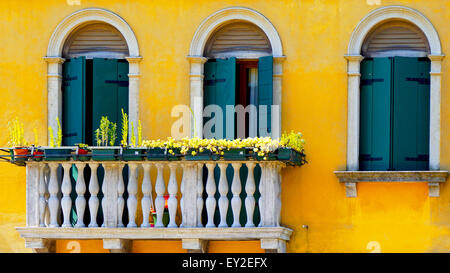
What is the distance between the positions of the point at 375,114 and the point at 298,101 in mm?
1154

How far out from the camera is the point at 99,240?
70.2 ft

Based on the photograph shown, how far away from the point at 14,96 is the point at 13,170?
3.68ft

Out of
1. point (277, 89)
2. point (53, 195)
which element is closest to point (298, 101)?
point (277, 89)

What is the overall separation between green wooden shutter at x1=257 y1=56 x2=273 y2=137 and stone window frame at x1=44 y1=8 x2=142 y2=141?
1.85m

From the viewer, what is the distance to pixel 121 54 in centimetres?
2188

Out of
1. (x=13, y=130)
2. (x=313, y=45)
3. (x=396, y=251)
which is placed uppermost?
(x=313, y=45)

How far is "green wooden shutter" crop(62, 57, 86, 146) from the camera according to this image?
2170 cm

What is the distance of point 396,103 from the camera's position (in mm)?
21250

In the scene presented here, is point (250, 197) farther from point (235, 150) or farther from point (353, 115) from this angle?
point (353, 115)

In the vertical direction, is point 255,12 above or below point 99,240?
above

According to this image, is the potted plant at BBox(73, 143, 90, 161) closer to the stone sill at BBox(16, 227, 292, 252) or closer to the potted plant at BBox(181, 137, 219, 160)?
the stone sill at BBox(16, 227, 292, 252)

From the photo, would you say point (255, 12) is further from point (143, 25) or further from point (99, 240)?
point (99, 240)

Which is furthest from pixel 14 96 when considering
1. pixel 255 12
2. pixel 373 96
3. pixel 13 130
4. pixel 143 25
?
pixel 373 96

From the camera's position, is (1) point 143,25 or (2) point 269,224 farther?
(1) point 143,25
